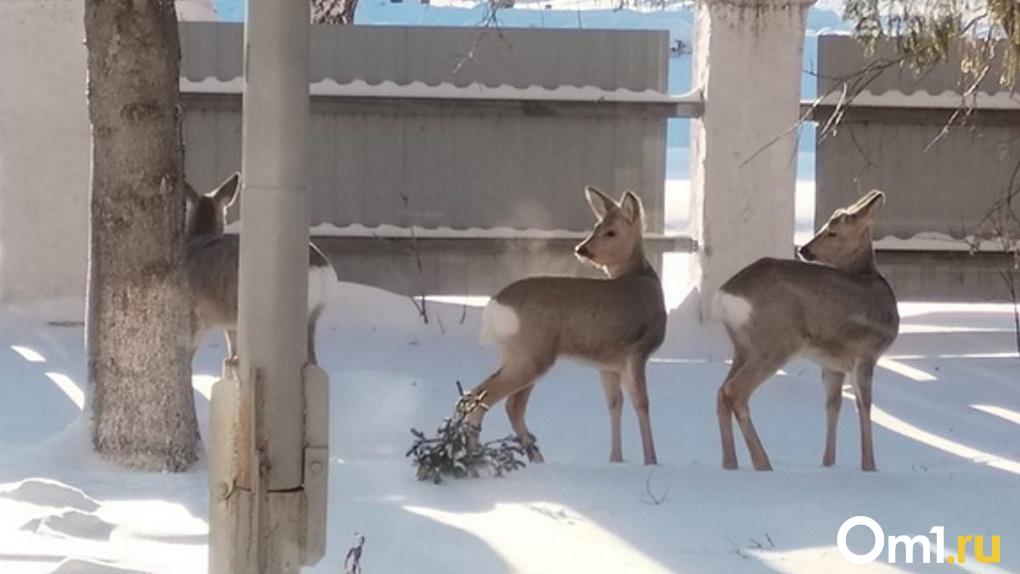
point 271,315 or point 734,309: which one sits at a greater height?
point 271,315

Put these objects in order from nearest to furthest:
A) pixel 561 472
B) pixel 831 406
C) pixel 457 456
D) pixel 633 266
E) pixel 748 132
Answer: pixel 457 456, pixel 561 472, pixel 831 406, pixel 633 266, pixel 748 132

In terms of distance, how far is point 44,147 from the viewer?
14133 mm

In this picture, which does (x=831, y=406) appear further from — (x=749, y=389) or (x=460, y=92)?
(x=460, y=92)

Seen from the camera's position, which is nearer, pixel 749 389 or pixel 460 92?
pixel 749 389

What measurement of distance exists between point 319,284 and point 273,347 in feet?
16.9

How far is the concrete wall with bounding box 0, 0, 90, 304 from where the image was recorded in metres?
14.1

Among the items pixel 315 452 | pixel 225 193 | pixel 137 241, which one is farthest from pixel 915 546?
pixel 225 193

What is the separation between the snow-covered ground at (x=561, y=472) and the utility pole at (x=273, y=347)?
1.43 metres

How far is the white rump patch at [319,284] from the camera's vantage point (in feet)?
32.9

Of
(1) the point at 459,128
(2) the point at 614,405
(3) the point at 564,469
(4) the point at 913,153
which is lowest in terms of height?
(3) the point at 564,469

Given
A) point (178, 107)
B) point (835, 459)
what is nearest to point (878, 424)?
point (835, 459)

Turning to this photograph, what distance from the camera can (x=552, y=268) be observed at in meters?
14.3

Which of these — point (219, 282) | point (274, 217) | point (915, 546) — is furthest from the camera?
point (219, 282)

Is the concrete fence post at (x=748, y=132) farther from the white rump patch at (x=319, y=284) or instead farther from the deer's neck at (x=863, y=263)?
the white rump patch at (x=319, y=284)
